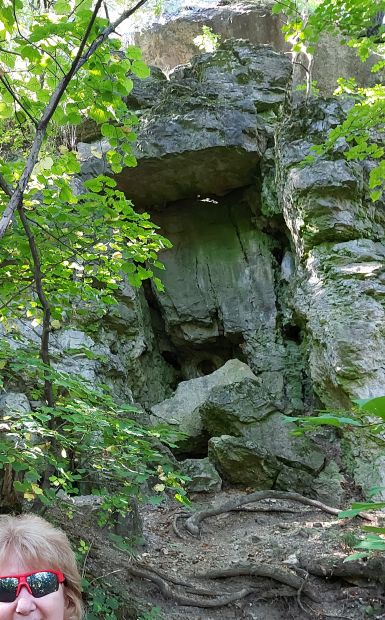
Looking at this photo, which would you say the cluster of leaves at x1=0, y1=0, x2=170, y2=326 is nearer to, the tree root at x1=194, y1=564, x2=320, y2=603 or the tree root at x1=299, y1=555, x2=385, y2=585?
the tree root at x1=194, y1=564, x2=320, y2=603

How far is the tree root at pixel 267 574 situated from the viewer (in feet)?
14.7

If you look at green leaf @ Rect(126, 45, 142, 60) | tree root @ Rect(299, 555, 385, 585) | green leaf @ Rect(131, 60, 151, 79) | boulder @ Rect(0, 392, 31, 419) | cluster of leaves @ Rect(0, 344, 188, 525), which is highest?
green leaf @ Rect(126, 45, 142, 60)

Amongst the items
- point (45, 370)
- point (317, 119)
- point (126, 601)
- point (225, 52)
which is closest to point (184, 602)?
point (126, 601)

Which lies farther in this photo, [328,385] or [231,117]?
[231,117]

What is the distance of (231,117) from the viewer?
10.7 m

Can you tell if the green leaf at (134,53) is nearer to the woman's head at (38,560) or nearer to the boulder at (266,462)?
the woman's head at (38,560)

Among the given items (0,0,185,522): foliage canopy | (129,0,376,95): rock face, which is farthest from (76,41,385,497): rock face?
(0,0,185,522): foliage canopy

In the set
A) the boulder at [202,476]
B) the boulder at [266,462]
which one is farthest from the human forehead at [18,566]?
the boulder at [266,462]

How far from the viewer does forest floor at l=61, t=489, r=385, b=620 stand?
4164 mm

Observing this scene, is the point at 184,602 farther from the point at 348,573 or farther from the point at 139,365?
the point at 139,365

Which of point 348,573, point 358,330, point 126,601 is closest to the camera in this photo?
point 126,601

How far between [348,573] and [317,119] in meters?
8.06

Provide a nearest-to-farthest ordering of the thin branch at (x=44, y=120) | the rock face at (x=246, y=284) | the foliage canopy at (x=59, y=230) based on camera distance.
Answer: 1. the thin branch at (x=44, y=120)
2. the foliage canopy at (x=59, y=230)
3. the rock face at (x=246, y=284)

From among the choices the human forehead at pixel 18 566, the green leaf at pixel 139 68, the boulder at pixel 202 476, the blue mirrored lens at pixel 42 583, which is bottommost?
the boulder at pixel 202 476
